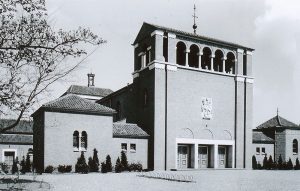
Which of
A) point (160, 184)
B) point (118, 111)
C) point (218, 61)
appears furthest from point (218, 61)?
point (160, 184)

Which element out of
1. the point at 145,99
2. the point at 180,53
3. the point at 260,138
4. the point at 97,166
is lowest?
the point at 97,166

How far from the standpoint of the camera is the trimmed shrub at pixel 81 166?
33.0 m

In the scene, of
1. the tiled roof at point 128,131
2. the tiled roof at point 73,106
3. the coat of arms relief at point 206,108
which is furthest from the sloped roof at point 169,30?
the tiled roof at point 128,131

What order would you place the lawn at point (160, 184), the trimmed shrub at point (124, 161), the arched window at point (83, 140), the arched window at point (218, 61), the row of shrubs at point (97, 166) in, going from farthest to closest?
1. the arched window at point (218, 61)
2. the arched window at point (83, 140)
3. the trimmed shrub at point (124, 161)
4. the row of shrubs at point (97, 166)
5. the lawn at point (160, 184)

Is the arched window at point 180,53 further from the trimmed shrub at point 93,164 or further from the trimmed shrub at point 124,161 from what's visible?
the trimmed shrub at point 93,164

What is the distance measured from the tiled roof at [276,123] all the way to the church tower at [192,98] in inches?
359

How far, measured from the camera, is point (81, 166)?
33.3 meters

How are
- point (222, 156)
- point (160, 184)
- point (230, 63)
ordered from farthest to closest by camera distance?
point (230, 63)
point (222, 156)
point (160, 184)

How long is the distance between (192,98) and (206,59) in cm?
607

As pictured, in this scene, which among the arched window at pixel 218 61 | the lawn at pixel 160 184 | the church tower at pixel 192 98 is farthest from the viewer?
the arched window at pixel 218 61

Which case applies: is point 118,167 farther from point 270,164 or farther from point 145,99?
point 270,164

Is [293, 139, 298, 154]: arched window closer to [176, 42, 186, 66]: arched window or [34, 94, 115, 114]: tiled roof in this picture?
[176, 42, 186, 66]: arched window

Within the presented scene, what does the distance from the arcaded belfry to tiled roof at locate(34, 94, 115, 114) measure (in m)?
5.47

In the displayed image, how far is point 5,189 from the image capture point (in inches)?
689
